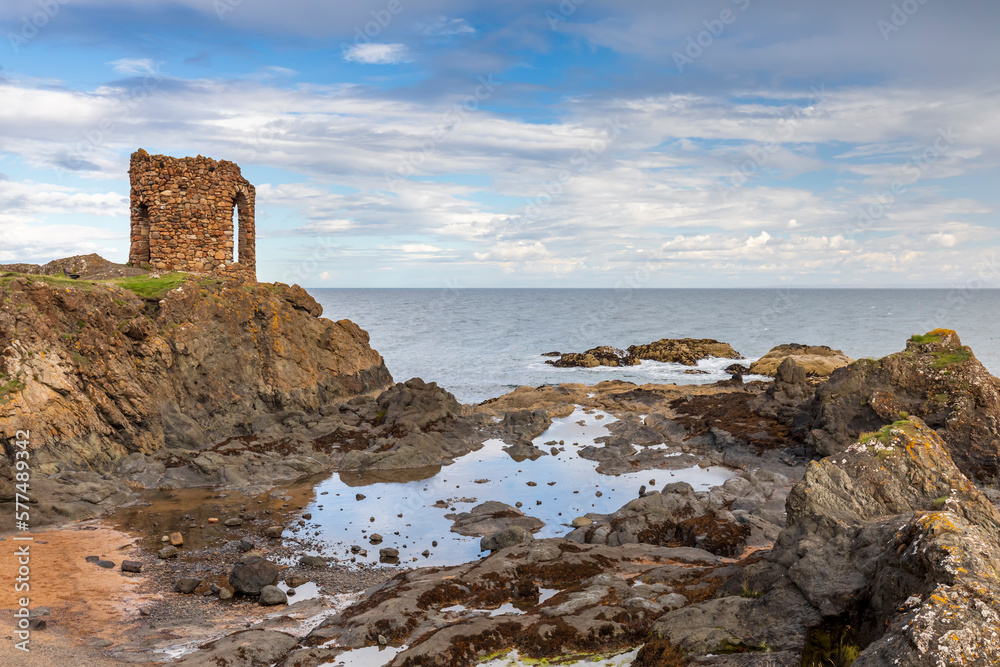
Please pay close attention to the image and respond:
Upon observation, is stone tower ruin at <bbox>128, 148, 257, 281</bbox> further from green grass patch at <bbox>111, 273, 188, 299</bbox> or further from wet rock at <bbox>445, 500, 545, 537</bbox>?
wet rock at <bbox>445, 500, 545, 537</bbox>

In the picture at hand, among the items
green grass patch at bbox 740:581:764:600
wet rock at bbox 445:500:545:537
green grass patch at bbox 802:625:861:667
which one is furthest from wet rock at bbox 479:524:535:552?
green grass patch at bbox 802:625:861:667

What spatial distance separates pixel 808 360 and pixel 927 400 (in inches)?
841

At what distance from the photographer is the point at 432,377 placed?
5031 centimetres

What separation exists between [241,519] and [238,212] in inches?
769

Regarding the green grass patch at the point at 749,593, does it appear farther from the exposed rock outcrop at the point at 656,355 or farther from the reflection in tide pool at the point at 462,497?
the exposed rock outcrop at the point at 656,355

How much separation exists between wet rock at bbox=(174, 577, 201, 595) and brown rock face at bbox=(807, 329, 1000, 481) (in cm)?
1847

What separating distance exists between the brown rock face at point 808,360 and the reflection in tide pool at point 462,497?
694 inches

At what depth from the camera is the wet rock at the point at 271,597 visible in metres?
12.2

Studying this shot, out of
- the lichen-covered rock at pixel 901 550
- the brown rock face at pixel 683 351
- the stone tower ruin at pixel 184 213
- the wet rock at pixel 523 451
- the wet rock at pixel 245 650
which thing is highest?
the stone tower ruin at pixel 184 213

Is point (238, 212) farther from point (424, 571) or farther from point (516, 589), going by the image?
point (516, 589)

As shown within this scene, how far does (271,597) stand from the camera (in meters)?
12.3

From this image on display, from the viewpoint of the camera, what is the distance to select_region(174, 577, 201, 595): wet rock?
1275cm

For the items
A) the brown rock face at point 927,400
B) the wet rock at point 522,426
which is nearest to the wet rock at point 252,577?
the wet rock at point 522,426

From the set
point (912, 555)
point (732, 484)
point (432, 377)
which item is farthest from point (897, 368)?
point (432, 377)
